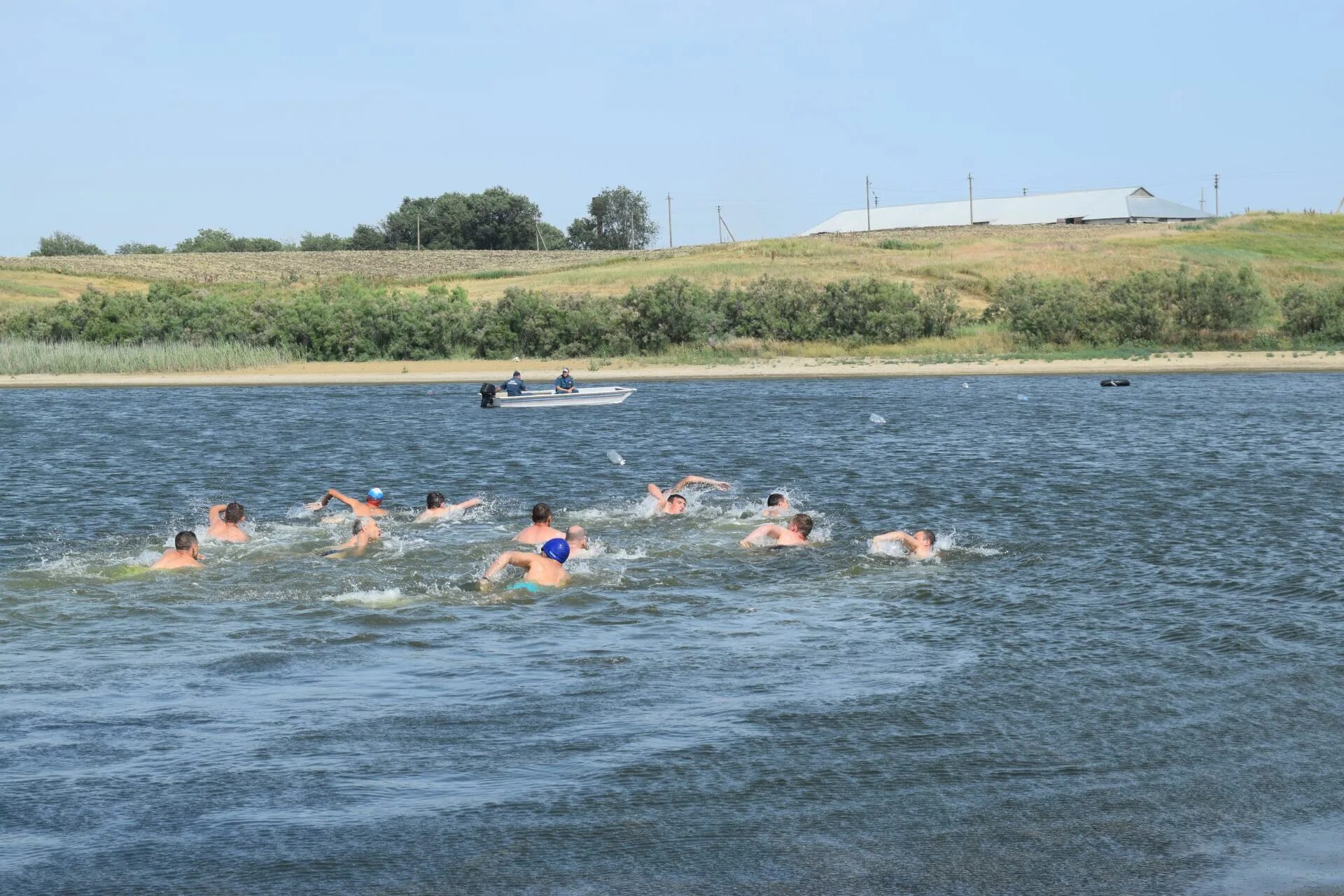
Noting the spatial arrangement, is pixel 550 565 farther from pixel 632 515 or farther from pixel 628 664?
pixel 632 515

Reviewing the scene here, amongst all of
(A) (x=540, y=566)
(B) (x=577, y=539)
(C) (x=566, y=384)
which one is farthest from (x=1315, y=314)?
(A) (x=540, y=566)

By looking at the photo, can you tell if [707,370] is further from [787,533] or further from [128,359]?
[787,533]

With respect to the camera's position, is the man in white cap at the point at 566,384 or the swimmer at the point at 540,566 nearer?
the swimmer at the point at 540,566

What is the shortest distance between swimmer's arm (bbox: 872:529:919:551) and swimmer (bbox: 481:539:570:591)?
15.0ft

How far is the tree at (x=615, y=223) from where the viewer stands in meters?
165

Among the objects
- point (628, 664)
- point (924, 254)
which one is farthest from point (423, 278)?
point (628, 664)

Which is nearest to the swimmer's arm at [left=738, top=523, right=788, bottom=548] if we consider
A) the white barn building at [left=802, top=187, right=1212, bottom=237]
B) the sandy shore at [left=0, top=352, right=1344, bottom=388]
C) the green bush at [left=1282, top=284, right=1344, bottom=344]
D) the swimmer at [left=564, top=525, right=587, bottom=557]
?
the swimmer at [left=564, top=525, right=587, bottom=557]

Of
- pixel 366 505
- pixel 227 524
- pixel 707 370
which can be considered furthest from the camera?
pixel 707 370

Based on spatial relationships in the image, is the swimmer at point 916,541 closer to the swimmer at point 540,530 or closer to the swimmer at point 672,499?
the swimmer at point 672,499

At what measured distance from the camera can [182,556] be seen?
1984 centimetres

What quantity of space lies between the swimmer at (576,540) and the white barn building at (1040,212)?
115548 mm

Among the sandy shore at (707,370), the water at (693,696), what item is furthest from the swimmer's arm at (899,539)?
the sandy shore at (707,370)

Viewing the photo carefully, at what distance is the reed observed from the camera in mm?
68875

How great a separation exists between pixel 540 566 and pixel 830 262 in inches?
3576
